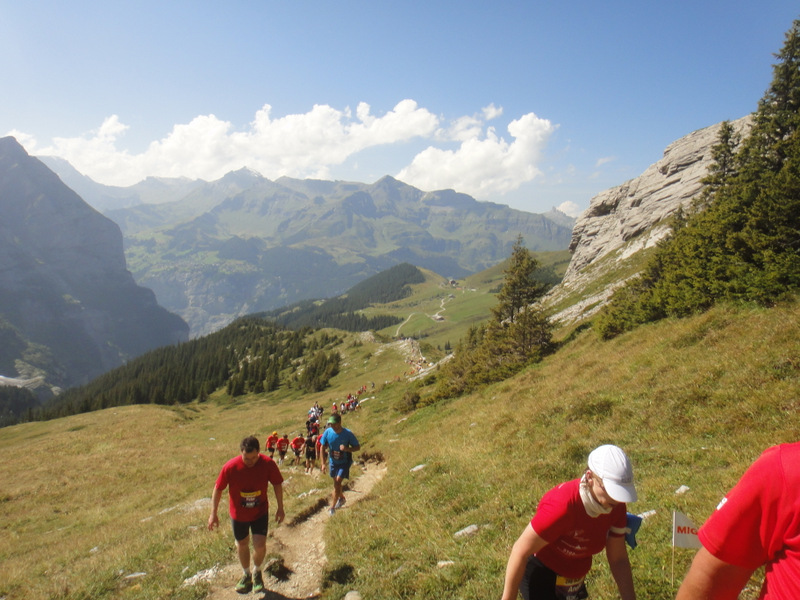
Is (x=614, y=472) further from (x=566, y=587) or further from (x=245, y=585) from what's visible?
(x=245, y=585)

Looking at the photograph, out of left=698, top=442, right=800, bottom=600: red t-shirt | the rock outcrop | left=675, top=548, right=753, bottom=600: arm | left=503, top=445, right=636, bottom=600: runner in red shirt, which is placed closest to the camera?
left=698, top=442, right=800, bottom=600: red t-shirt

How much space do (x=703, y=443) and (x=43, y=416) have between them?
177344 mm

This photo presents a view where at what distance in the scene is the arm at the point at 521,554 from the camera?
3.75m

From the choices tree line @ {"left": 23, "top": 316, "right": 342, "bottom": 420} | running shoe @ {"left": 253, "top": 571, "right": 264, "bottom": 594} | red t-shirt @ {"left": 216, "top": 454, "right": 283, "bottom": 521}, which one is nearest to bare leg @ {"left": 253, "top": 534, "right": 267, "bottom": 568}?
running shoe @ {"left": 253, "top": 571, "right": 264, "bottom": 594}

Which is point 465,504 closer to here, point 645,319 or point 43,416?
point 645,319

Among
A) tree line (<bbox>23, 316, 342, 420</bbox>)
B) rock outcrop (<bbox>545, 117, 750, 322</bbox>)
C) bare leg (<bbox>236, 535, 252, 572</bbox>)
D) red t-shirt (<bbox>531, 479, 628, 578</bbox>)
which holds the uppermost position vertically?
rock outcrop (<bbox>545, 117, 750, 322</bbox>)

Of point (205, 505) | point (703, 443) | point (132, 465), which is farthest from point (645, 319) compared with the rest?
point (132, 465)

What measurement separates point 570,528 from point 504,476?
6840 mm

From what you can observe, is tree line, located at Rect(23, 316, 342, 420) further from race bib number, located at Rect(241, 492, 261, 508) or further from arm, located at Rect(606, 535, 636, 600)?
arm, located at Rect(606, 535, 636, 600)

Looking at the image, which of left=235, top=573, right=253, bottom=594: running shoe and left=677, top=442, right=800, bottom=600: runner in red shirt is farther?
left=235, top=573, right=253, bottom=594: running shoe

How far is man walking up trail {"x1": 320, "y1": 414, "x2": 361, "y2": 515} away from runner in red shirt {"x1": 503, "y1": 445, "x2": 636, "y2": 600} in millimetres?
8330

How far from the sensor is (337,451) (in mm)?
11938

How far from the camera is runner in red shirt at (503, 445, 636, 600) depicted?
3691 mm

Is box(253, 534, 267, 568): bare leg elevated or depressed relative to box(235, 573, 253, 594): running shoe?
elevated
